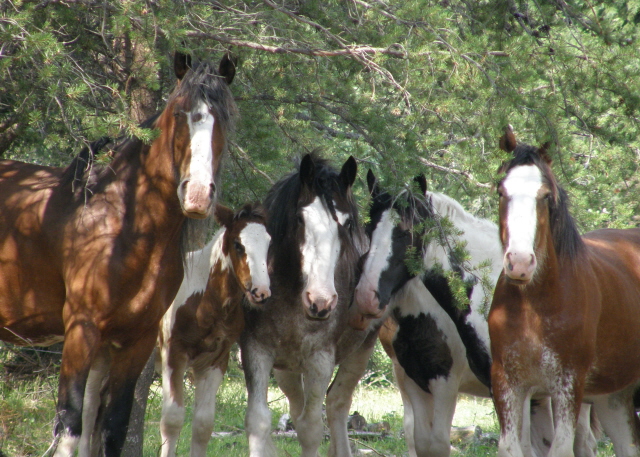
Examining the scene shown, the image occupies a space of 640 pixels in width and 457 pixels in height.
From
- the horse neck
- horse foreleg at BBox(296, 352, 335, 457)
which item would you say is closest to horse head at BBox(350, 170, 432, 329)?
horse foreleg at BBox(296, 352, 335, 457)

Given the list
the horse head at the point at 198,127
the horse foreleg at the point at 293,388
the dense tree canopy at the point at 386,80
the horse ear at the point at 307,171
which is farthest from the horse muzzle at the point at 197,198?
the horse foreleg at the point at 293,388

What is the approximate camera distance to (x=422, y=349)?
5.02 metres

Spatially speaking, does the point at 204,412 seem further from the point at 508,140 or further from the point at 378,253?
the point at 508,140

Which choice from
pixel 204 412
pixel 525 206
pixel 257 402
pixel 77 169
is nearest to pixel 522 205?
pixel 525 206

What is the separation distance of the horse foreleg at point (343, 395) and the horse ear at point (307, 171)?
1.55 m

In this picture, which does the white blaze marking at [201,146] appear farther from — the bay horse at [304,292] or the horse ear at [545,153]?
the horse ear at [545,153]

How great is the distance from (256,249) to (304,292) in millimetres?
519

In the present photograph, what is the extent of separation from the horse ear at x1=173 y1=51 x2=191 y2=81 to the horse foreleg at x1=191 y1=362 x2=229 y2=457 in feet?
7.53

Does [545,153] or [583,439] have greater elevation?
[545,153]

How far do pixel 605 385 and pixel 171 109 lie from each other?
10.6 ft

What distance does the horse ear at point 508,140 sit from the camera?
3.84 metres

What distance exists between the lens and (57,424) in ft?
11.8

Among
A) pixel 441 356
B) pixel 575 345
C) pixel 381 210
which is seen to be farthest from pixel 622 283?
pixel 381 210

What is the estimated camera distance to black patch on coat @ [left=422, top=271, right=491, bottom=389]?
183 inches
